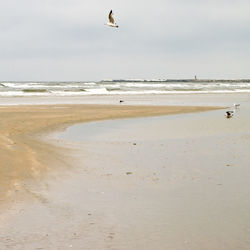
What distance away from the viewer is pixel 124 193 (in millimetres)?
8023

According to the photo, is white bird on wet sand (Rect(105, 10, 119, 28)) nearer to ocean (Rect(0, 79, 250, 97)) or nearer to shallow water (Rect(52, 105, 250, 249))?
shallow water (Rect(52, 105, 250, 249))

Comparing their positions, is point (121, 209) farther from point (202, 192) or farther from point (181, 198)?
point (202, 192)

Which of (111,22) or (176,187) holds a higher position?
(111,22)

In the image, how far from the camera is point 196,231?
19.8 feet

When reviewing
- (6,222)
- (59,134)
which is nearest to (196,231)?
(6,222)

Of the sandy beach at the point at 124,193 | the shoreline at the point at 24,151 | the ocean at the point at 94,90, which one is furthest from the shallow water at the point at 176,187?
the ocean at the point at 94,90

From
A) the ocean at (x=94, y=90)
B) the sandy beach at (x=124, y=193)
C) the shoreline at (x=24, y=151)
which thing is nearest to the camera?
the sandy beach at (x=124, y=193)

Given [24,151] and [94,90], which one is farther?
[94,90]

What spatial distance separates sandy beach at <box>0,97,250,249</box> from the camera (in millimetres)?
5816

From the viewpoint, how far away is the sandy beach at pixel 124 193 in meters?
5.82

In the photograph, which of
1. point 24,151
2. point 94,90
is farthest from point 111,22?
point 94,90

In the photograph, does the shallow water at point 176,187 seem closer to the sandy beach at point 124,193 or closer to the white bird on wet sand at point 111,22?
the sandy beach at point 124,193

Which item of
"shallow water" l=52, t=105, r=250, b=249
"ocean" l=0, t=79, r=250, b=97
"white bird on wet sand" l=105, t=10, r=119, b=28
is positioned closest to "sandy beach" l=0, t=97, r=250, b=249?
"shallow water" l=52, t=105, r=250, b=249

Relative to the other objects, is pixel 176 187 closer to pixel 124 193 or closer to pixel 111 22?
pixel 124 193
